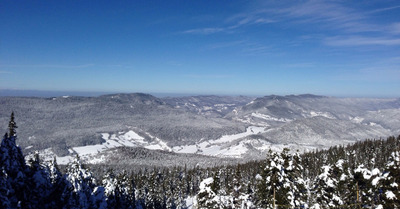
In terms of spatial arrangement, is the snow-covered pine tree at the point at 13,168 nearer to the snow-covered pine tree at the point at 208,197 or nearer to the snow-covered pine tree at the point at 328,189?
the snow-covered pine tree at the point at 208,197

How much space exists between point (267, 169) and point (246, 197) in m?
10.5

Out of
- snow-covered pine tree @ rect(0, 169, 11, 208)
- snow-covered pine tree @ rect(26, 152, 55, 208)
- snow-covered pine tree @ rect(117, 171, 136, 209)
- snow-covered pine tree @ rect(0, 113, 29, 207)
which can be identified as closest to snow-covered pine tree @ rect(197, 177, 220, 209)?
snow-covered pine tree @ rect(26, 152, 55, 208)

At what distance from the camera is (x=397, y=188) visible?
21609 mm

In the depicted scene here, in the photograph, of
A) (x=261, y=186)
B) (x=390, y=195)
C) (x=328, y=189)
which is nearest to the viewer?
(x=390, y=195)

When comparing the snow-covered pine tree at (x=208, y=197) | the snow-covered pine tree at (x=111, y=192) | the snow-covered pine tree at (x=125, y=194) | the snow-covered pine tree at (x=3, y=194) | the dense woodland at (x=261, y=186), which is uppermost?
the snow-covered pine tree at (x=3, y=194)

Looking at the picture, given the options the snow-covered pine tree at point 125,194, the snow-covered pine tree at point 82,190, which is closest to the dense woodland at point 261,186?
the snow-covered pine tree at point 82,190

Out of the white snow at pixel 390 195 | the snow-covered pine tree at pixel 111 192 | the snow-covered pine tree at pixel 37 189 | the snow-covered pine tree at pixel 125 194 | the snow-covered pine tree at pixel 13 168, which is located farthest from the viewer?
the snow-covered pine tree at pixel 125 194

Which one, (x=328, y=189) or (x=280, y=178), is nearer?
(x=280, y=178)

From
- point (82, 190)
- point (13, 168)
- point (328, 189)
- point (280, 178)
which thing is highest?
point (13, 168)

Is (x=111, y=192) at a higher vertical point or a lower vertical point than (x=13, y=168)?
lower

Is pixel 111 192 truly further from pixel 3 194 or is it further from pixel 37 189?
pixel 3 194

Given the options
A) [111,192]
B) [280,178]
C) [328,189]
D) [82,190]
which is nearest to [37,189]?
[82,190]

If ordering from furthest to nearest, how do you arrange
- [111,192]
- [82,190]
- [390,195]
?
1. [111,192]
2. [82,190]
3. [390,195]

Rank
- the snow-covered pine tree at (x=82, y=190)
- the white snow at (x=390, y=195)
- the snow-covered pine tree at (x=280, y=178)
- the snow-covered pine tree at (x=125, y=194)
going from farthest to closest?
the snow-covered pine tree at (x=125, y=194), the snow-covered pine tree at (x=82, y=190), the snow-covered pine tree at (x=280, y=178), the white snow at (x=390, y=195)
